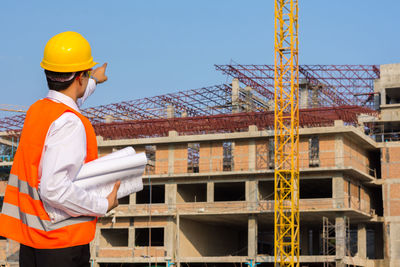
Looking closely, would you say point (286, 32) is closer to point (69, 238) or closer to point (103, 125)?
point (103, 125)

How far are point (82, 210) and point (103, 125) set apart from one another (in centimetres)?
5271

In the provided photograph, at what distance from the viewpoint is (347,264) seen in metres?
45.5

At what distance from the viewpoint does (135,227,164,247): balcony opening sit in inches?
2057

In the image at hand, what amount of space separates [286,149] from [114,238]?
15.1 m

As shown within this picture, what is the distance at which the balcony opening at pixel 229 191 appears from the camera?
2025 inches

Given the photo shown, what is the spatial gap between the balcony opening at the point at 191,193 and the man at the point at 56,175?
4688 cm

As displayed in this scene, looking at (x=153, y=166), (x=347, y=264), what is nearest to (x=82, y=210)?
(x=347, y=264)

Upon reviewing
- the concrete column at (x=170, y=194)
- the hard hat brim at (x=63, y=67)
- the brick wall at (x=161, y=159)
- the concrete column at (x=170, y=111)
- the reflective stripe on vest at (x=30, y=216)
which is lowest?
the reflective stripe on vest at (x=30, y=216)

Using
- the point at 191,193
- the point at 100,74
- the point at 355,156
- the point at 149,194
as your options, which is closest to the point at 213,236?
the point at 191,193

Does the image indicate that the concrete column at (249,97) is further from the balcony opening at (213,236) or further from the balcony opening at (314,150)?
the balcony opening at (314,150)

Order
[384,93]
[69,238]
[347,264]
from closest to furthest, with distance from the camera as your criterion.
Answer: [69,238] < [347,264] < [384,93]

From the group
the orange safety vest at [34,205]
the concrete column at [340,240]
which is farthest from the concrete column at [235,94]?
the orange safety vest at [34,205]

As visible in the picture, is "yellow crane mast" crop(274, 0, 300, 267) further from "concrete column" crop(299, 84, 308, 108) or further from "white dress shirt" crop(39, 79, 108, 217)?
"white dress shirt" crop(39, 79, 108, 217)

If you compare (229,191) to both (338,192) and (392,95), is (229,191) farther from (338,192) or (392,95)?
(392,95)
